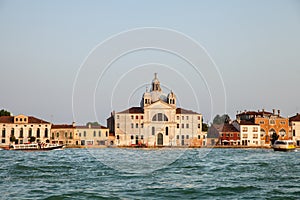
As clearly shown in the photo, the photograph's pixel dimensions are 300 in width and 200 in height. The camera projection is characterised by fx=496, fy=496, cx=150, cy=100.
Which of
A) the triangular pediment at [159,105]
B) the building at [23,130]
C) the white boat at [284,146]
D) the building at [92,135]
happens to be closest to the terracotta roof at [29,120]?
the building at [23,130]

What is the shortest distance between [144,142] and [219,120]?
14.8 meters

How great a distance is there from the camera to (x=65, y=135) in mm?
58844

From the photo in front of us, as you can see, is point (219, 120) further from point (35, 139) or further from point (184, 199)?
point (184, 199)

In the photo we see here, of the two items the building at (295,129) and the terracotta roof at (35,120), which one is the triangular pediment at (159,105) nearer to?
the terracotta roof at (35,120)

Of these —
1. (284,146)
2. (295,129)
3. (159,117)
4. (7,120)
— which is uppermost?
(159,117)

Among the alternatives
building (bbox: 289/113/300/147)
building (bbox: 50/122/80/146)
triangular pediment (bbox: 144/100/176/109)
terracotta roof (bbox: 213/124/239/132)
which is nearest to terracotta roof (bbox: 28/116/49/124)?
building (bbox: 50/122/80/146)

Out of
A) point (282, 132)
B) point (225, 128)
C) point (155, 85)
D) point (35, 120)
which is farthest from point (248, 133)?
point (35, 120)

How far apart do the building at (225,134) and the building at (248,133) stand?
1.92 feet

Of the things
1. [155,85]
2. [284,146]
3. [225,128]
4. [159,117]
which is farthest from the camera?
[225,128]

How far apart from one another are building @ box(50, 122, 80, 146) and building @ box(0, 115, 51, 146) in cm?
72

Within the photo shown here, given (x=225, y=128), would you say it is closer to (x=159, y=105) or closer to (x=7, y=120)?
(x=159, y=105)

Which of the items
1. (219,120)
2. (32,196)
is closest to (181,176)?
(32,196)

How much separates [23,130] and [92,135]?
8.05 metres

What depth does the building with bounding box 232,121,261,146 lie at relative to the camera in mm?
64250
